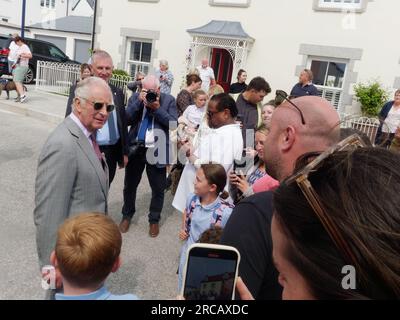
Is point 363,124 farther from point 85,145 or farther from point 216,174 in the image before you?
point 85,145

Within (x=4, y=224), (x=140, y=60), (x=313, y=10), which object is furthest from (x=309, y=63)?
(x=4, y=224)

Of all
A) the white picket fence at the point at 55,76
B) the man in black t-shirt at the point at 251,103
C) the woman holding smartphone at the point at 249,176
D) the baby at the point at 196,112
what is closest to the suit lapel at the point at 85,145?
the woman holding smartphone at the point at 249,176

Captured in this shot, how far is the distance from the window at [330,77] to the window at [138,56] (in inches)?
236

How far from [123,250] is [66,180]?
194cm

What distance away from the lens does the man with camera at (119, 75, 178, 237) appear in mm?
4199

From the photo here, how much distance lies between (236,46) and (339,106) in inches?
143

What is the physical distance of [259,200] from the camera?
1.36m

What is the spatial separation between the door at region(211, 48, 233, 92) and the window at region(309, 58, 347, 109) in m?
2.88

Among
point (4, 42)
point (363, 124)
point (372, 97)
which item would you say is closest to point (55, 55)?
point (4, 42)

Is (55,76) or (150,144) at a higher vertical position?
(55,76)

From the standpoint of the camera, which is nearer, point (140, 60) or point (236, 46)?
point (236, 46)

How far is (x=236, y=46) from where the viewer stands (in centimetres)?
1152

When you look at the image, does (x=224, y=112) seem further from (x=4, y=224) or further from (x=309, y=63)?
(x=309, y=63)
